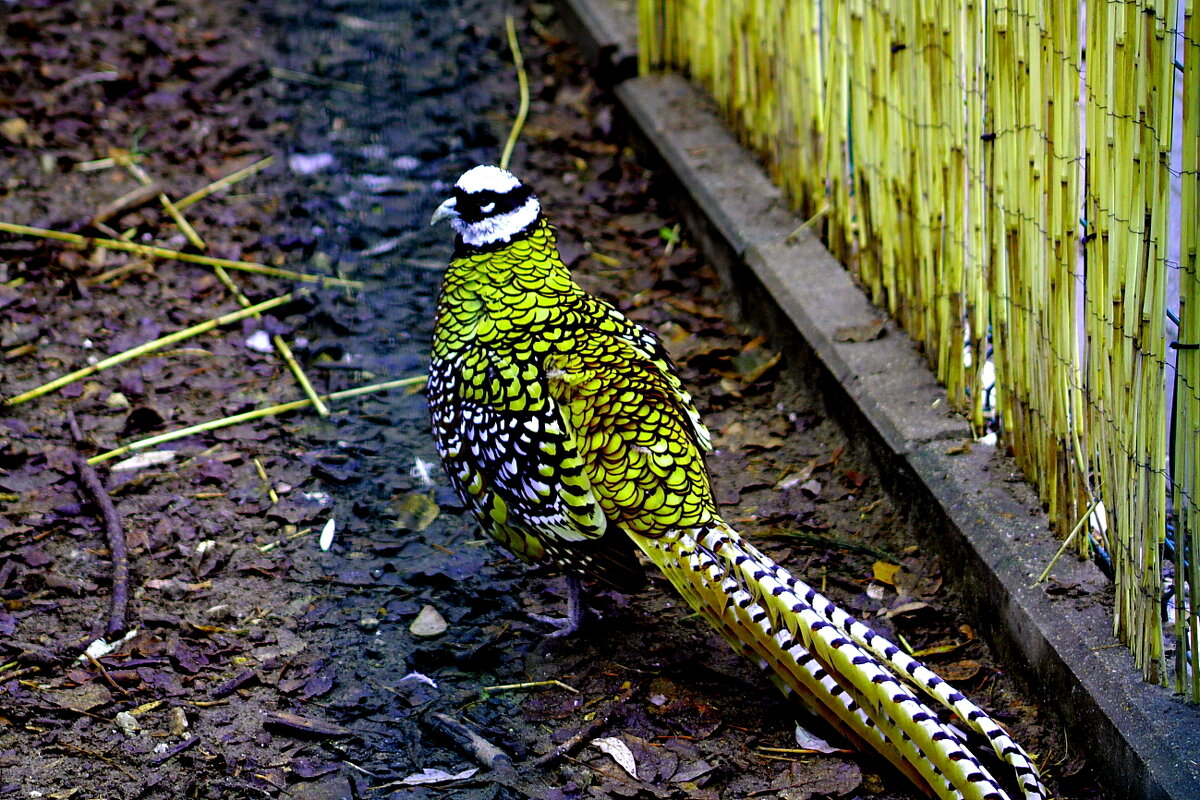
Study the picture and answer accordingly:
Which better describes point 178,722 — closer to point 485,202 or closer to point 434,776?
point 434,776

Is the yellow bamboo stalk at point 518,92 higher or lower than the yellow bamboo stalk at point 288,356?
higher

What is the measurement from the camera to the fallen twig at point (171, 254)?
5062 mm

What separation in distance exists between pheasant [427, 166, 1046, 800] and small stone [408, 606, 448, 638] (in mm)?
319

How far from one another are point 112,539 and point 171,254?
5.94 feet

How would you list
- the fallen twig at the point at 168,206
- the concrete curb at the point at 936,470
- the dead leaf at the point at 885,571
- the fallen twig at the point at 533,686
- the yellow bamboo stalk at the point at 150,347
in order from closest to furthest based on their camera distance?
the concrete curb at the point at 936,470 → the fallen twig at the point at 533,686 → the dead leaf at the point at 885,571 → the yellow bamboo stalk at the point at 150,347 → the fallen twig at the point at 168,206

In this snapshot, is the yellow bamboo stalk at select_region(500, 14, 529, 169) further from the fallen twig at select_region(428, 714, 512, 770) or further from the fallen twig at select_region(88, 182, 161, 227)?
the fallen twig at select_region(428, 714, 512, 770)

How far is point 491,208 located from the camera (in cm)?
335

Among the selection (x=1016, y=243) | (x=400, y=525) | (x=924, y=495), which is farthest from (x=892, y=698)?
(x=400, y=525)

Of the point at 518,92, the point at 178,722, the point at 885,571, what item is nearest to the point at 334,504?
the point at 178,722

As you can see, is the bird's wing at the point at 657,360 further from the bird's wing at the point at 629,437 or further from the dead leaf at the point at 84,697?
the dead leaf at the point at 84,697

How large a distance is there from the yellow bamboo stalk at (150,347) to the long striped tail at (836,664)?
2.37 m

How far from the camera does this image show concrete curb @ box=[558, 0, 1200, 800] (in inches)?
103

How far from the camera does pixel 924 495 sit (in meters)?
3.46

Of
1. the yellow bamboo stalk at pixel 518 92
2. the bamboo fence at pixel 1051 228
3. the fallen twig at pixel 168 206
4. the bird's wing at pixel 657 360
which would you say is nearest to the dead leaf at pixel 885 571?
the bamboo fence at pixel 1051 228
